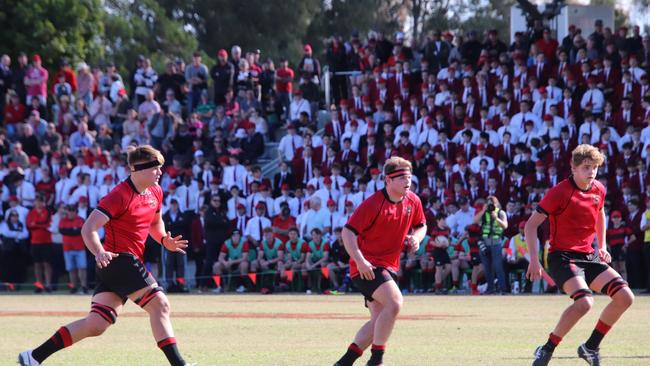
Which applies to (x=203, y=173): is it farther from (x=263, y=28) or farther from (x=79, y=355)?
(x=263, y=28)

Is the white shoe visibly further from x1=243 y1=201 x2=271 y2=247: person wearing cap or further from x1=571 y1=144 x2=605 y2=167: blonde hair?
x1=243 y1=201 x2=271 y2=247: person wearing cap

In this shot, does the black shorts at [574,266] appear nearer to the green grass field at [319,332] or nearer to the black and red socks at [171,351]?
the green grass field at [319,332]

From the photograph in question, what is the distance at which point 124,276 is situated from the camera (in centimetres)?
999

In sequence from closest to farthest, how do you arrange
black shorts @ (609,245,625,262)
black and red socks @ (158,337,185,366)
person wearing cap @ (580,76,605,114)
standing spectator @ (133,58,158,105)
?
black and red socks @ (158,337,185,366), black shorts @ (609,245,625,262), person wearing cap @ (580,76,605,114), standing spectator @ (133,58,158,105)

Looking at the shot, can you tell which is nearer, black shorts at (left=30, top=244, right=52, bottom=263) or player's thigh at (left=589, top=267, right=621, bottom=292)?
player's thigh at (left=589, top=267, right=621, bottom=292)

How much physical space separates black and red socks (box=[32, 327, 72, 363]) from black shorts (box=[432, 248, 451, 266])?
54.3ft

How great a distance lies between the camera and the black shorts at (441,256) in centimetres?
2616

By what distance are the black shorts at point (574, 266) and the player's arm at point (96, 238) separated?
3.64 metres

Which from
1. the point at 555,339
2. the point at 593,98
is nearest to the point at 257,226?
the point at 593,98

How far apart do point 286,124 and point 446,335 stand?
59.1 feet

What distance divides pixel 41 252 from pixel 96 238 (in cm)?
1955

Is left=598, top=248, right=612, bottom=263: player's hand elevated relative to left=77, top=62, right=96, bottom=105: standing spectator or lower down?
lower down

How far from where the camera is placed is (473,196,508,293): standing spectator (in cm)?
2486

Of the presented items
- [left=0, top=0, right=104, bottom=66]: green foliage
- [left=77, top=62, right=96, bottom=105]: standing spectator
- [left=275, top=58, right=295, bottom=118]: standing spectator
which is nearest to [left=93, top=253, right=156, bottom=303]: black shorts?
[left=275, top=58, right=295, bottom=118]: standing spectator
